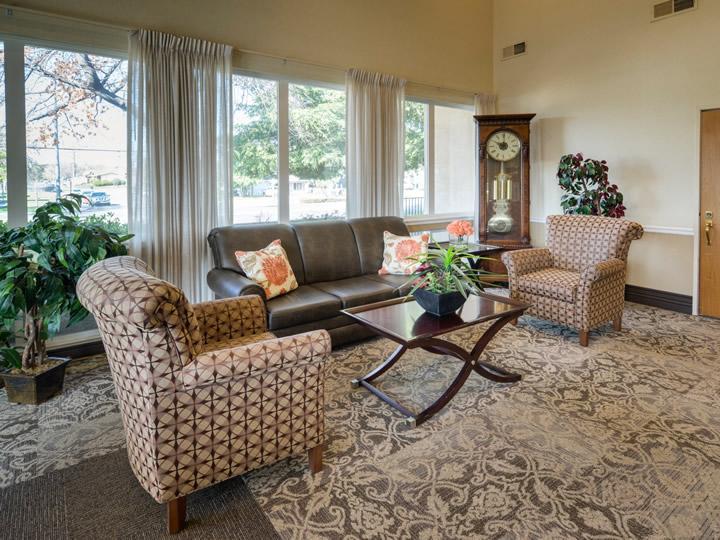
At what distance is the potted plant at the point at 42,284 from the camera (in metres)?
2.81

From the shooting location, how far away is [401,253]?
4.40 metres

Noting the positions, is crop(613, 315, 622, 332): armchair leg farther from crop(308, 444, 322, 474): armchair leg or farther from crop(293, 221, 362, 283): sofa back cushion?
crop(308, 444, 322, 474): armchair leg

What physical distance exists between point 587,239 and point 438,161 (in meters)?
2.26

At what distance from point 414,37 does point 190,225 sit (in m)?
3.45

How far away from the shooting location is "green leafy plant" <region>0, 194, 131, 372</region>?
2795mm

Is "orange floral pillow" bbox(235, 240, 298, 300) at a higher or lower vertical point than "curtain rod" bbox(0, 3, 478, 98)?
lower

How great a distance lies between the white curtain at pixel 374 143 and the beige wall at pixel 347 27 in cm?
25

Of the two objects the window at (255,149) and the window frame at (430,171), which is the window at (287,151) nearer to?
the window at (255,149)

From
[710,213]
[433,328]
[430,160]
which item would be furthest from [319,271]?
[710,213]

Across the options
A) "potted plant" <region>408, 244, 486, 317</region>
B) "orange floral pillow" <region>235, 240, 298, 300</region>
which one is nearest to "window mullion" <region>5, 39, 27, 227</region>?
"orange floral pillow" <region>235, 240, 298, 300</region>

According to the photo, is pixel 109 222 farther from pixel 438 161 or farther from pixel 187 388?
pixel 438 161

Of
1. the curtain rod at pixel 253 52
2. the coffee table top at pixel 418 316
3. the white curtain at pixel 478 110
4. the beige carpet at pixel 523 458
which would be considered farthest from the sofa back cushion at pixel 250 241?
the white curtain at pixel 478 110

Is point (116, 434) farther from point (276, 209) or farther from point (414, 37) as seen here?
point (414, 37)

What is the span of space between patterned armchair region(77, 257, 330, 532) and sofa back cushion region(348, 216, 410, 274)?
252 cm
